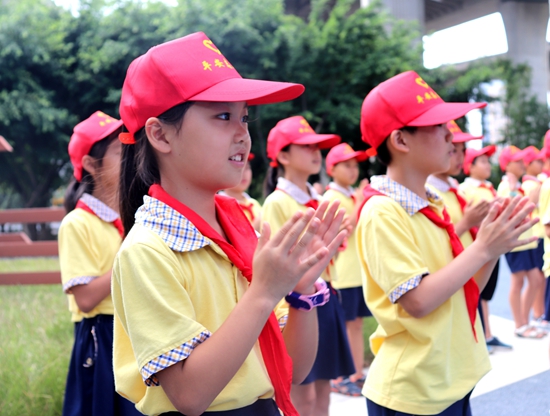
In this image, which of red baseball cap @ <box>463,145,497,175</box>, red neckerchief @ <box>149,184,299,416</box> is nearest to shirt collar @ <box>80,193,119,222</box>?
red neckerchief @ <box>149,184,299,416</box>

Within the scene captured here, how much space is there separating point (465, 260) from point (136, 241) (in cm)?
107

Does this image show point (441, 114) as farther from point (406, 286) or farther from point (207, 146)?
point (207, 146)

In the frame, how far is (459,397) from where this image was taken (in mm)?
1883

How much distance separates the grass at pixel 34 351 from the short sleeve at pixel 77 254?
1331 millimetres

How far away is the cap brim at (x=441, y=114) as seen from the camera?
2045mm

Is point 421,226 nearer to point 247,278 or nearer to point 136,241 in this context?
point 247,278

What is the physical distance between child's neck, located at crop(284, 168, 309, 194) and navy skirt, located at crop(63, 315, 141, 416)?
187 cm

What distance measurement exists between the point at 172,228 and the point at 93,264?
130 cm

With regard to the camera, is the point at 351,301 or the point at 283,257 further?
the point at 351,301

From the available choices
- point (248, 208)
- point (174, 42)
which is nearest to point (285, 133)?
point (248, 208)

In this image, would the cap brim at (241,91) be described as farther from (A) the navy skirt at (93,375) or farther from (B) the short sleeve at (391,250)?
(A) the navy skirt at (93,375)

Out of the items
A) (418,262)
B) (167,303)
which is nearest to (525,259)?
(418,262)

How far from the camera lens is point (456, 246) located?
204 centimetres

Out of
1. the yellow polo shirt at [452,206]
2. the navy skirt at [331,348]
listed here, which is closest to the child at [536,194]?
the yellow polo shirt at [452,206]
